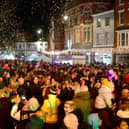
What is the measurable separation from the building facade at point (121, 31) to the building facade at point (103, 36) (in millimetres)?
1217

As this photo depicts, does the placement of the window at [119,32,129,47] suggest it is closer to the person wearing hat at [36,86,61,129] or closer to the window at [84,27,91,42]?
the window at [84,27,91,42]

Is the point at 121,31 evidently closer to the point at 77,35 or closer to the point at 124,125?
the point at 77,35

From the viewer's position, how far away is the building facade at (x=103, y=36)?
34.0 m

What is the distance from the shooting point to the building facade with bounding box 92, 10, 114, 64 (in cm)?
3403

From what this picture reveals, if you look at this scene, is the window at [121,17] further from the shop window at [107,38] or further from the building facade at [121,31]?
the shop window at [107,38]

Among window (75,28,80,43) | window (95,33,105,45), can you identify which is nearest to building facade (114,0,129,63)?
window (95,33,105,45)

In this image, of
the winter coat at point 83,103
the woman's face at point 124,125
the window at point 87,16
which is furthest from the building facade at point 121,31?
the woman's face at point 124,125

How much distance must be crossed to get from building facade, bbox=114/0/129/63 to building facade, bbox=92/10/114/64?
1.22 metres

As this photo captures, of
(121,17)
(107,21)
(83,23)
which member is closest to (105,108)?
(121,17)

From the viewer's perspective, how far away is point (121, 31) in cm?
3161

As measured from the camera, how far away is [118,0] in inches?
1271

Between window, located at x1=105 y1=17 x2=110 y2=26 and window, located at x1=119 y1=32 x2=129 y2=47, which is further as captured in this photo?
window, located at x1=105 y1=17 x2=110 y2=26

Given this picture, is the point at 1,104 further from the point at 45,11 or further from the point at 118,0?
the point at 45,11

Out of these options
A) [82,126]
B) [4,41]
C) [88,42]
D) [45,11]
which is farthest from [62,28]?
[82,126]
